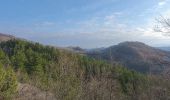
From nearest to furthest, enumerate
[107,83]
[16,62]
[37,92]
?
[107,83], [37,92], [16,62]

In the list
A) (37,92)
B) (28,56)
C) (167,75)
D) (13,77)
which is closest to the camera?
(167,75)

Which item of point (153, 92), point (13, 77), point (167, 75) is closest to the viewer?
point (167, 75)

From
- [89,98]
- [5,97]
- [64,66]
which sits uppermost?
[64,66]

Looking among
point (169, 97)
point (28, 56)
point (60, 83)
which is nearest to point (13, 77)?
point (60, 83)

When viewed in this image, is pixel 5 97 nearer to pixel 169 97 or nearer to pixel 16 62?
pixel 169 97

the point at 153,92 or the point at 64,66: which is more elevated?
the point at 64,66

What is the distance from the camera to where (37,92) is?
23.2m

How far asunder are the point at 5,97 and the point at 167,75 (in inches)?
811

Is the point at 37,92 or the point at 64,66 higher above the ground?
the point at 64,66

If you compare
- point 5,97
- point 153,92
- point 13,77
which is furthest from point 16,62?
point 153,92

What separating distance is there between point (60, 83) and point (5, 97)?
527 inches

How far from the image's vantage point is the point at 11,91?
31953 millimetres

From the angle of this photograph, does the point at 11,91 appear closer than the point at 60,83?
No

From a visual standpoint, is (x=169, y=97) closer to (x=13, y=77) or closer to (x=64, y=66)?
(x=64, y=66)
